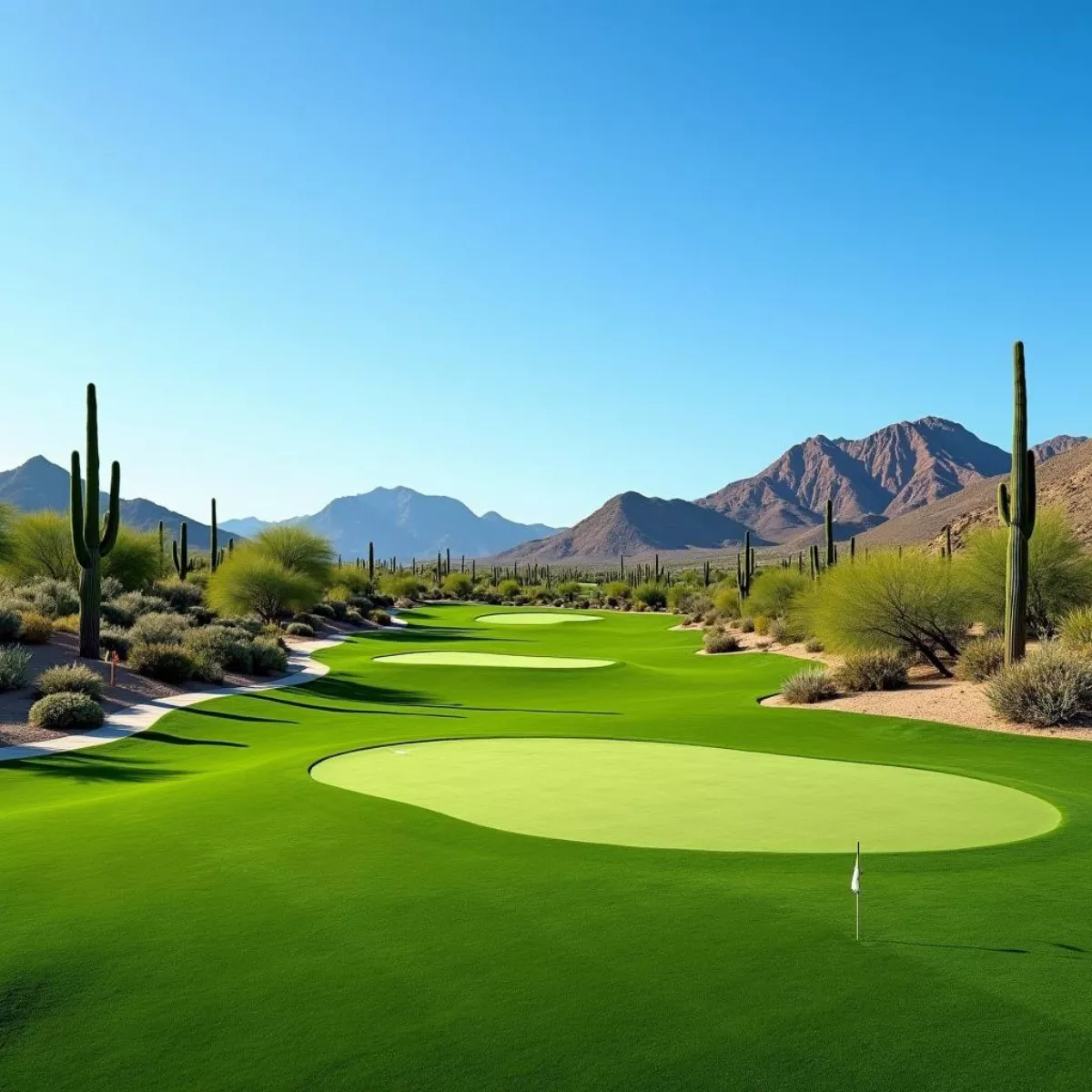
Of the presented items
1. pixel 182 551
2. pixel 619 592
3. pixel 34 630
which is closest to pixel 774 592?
pixel 34 630

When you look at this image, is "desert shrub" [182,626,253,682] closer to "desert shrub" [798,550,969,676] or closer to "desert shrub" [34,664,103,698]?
"desert shrub" [34,664,103,698]

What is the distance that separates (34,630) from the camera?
94.1 feet

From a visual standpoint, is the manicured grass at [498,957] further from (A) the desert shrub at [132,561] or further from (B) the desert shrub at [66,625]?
(A) the desert shrub at [132,561]

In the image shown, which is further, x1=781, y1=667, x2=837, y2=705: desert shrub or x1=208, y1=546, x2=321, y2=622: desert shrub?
x1=208, y1=546, x2=321, y2=622: desert shrub

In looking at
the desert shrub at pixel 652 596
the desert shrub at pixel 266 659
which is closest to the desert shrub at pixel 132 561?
the desert shrub at pixel 266 659

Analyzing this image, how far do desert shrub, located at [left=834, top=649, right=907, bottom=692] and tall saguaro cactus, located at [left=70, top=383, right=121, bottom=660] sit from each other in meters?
19.5

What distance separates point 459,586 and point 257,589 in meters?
55.5

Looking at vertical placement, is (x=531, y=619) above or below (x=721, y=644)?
below

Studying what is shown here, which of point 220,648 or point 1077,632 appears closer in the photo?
point 1077,632

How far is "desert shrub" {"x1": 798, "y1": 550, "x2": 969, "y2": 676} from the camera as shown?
27859mm

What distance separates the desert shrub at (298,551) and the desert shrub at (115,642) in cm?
2569

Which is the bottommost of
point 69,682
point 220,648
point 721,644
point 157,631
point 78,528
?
point 721,644

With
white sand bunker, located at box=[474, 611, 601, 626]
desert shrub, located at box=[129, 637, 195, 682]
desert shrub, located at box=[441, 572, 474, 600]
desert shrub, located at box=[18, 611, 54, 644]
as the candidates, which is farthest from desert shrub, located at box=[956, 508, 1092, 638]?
desert shrub, located at box=[441, 572, 474, 600]

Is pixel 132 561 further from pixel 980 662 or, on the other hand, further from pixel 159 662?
pixel 980 662
